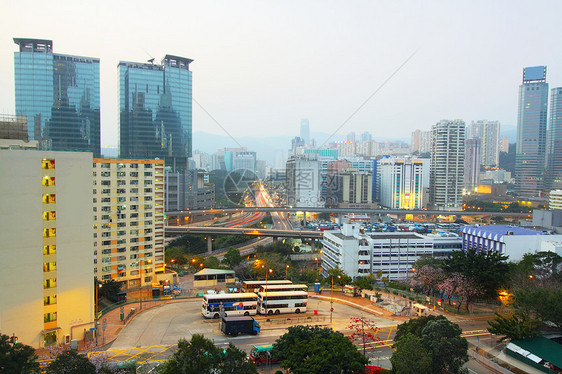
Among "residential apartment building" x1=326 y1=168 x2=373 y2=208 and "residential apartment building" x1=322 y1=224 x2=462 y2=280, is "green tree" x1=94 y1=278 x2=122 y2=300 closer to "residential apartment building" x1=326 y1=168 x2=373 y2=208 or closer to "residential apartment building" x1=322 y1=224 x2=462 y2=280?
"residential apartment building" x1=322 y1=224 x2=462 y2=280

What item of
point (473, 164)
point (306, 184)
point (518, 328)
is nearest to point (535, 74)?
point (473, 164)

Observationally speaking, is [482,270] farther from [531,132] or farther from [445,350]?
[531,132]

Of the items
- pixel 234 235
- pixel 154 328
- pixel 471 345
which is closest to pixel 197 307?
pixel 154 328

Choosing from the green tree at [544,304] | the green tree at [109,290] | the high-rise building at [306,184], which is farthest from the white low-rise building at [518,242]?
the high-rise building at [306,184]

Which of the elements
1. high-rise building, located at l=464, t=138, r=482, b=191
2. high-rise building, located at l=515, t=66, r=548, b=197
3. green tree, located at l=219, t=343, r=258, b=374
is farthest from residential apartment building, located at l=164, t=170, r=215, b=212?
high-rise building, located at l=464, t=138, r=482, b=191

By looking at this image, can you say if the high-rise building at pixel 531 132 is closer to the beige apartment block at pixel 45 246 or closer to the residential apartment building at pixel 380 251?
the residential apartment building at pixel 380 251

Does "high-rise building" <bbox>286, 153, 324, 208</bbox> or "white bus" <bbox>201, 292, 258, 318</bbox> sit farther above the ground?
"high-rise building" <bbox>286, 153, 324, 208</bbox>
